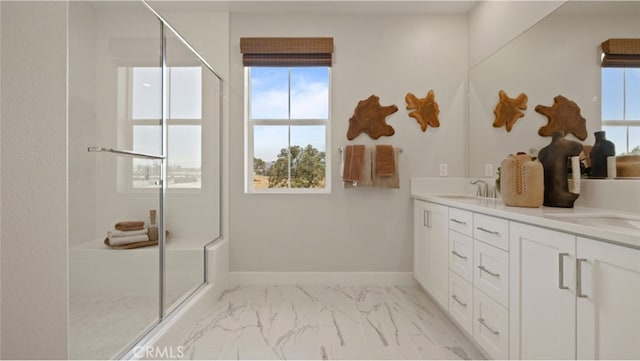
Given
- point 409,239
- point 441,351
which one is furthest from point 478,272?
point 409,239

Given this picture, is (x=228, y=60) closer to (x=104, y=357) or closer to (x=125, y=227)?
(x=125, y=227)

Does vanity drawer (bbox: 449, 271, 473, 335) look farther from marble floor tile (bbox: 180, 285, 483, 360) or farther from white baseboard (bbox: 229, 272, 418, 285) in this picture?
white baseboard (bbox: 229, 272, 418, 285)

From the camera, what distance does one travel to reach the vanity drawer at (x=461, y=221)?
1845 millimetres

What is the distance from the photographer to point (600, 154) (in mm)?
1646

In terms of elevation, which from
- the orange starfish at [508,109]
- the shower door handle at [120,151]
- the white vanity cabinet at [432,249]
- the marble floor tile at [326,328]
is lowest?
the marble floor tile at [326,328]

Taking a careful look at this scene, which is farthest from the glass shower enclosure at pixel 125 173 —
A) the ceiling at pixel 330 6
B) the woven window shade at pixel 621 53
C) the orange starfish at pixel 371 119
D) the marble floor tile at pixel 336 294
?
the woven window shade at pixel 621 53

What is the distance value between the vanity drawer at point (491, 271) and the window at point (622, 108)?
2.55 feet

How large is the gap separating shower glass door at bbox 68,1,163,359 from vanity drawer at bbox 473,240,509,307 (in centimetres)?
180

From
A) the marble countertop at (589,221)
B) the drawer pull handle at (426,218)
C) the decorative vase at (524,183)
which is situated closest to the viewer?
the marble countertop at (589,221)

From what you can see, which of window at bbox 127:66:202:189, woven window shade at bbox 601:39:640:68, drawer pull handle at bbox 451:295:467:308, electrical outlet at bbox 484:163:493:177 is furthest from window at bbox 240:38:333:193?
woven window shade at bbox 601:39:640:68

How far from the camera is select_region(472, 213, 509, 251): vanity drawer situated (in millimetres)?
1497

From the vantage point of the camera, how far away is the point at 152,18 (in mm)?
1940

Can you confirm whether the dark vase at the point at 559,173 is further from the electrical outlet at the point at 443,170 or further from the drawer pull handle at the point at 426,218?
the electrical outlet at the point at 443,170

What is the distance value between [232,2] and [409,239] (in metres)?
2.66
